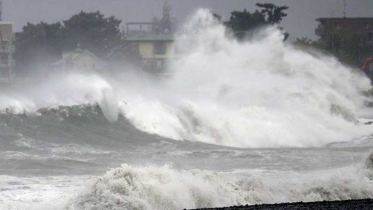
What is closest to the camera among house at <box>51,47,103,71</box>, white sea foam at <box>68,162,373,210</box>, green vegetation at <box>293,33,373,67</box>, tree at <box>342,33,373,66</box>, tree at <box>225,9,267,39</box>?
white sea foam at <box>68,162,373,210</box>

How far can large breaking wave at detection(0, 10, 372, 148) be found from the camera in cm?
3328

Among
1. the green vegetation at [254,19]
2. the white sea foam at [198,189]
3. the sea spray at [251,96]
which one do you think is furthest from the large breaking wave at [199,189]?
the green vegetation at [254,19]

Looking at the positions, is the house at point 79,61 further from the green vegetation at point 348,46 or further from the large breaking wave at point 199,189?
the large breaking wave at point 199,189

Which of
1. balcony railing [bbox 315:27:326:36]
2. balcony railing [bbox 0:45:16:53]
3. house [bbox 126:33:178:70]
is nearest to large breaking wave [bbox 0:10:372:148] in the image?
house [bbox 126:33:178:70]

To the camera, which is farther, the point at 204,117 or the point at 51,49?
the point at 51,49

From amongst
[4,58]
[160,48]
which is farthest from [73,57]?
[160,48]

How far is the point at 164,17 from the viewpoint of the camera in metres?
142

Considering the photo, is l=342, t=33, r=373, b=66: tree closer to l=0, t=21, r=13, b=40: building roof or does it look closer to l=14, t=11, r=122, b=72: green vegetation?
l=14, t=11, r=122, b=72: green vegetation

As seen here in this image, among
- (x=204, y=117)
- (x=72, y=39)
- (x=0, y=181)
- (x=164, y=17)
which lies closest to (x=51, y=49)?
(x=72, y=39)

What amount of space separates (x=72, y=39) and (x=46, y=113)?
70.1 metres

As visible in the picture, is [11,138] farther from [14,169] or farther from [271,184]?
[271,184]

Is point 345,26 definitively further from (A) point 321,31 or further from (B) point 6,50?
(B) point 6,50

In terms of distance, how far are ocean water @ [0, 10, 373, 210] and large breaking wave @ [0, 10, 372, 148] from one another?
0.25 ft

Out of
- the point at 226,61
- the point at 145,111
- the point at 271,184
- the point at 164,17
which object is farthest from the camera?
the point at 164,17
